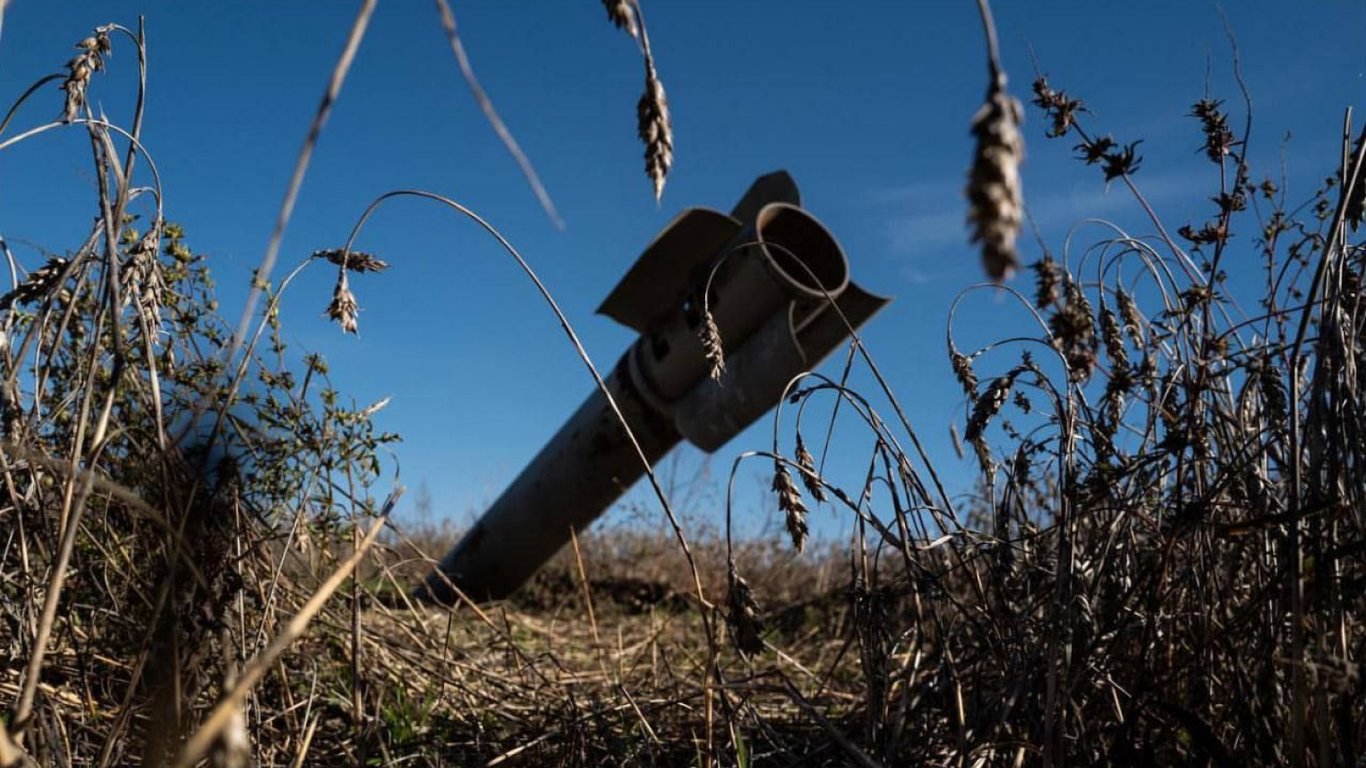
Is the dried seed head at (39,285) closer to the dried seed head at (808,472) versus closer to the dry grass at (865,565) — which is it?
the dry grass at (865,565)

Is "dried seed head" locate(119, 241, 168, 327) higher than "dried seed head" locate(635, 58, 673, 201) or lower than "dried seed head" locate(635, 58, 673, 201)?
higher

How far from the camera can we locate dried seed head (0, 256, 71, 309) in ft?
6.30

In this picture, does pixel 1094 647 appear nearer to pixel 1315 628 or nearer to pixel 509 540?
pixel 1315 628

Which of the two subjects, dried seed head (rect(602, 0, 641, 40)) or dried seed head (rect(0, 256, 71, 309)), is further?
dried seed head (rect(0, 256, 71, 309))

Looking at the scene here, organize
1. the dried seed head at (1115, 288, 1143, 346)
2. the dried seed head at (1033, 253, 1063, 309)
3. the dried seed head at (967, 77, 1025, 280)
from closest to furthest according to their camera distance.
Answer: the dried seed head at (967, 77, 1025, 280) < the dried seed head at (1033, 253, 1063, 309) < the dried seed head at (1115, 288, 1143, 346)

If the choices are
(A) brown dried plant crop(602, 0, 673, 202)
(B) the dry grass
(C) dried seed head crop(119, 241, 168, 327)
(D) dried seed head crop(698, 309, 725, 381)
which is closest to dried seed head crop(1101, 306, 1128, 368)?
(B) the dry grass

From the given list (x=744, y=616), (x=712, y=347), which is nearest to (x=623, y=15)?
(x=712, y=347)

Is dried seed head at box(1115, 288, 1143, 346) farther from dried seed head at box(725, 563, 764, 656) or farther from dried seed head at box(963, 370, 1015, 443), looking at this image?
dried seed head at box(725, 563, 764, 656)

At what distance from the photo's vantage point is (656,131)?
1.21 m

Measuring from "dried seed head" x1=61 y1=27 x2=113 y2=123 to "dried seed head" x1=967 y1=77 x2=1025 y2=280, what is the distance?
6.30ft

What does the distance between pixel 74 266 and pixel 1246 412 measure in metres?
2.36

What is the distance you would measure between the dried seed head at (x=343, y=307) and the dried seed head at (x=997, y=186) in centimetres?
145

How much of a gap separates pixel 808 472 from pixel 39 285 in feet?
4.89

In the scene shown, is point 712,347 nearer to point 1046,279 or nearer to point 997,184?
point 1046,279
